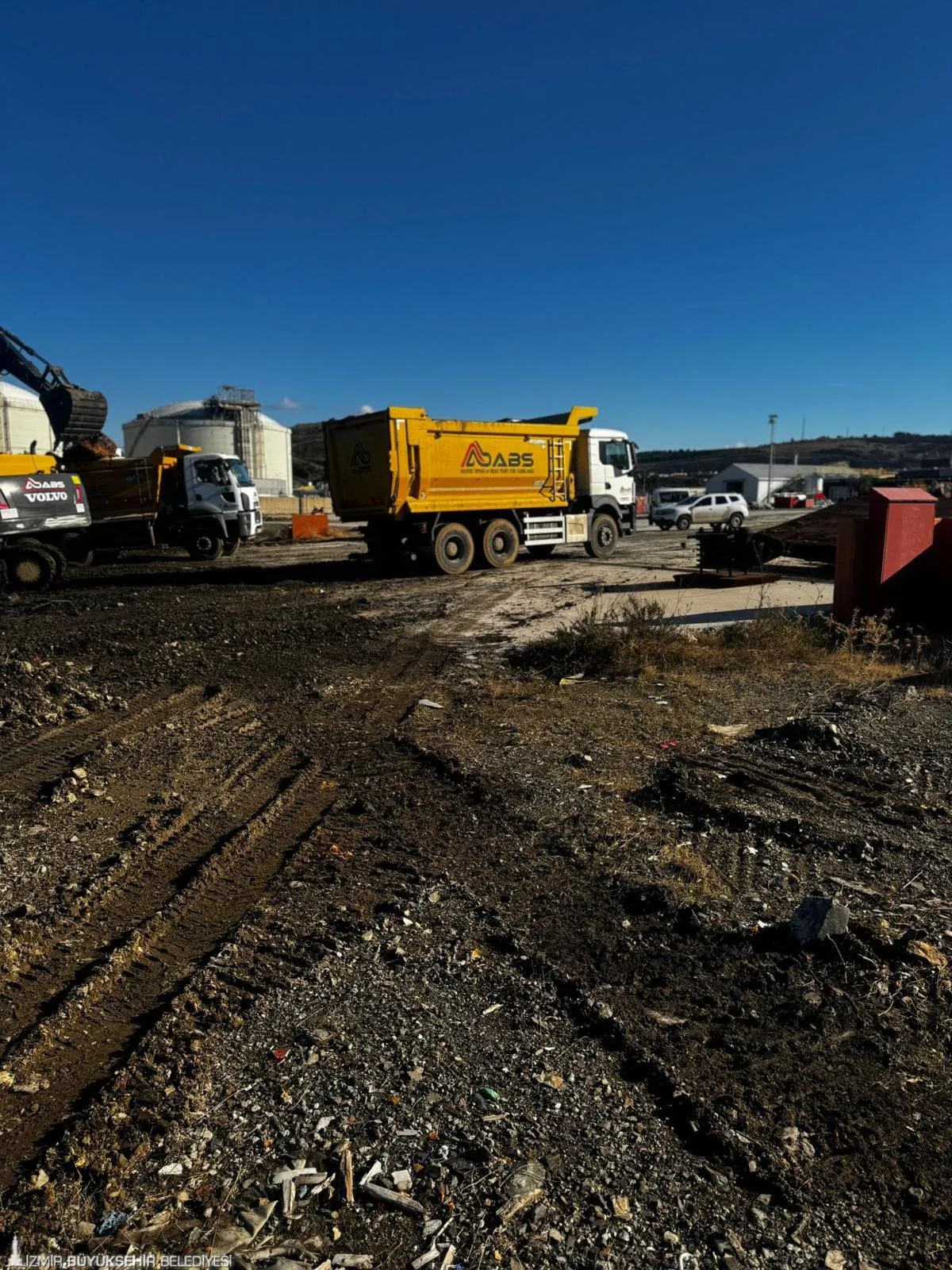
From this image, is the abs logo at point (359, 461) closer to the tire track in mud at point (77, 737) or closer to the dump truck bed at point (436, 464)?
the dump truck bed at point (436, 464)

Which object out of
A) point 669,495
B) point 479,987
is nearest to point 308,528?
point 479,987

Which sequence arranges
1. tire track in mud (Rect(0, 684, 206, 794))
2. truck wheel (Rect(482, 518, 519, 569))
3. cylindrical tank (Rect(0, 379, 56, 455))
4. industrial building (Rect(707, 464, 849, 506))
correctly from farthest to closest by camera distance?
industrial building (Rect(707, 464, 849, 506)) → cylindrical tank (Rect(0, 379, 56, 455)) → truck wheel (Rect(482, 518, 519, 569)) → tire track in mud (Rect(0, 684, 206, 794))

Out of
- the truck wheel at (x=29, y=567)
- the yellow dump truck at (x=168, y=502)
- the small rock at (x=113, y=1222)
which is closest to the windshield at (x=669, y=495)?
the yellow dump truck at (x=168, y=502)

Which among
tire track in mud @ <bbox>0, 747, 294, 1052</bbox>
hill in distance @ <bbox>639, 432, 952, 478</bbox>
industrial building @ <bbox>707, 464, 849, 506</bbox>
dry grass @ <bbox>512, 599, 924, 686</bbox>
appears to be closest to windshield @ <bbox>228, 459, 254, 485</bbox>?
dry grass @ <bbox>512, 599, 924, 686</bbox>

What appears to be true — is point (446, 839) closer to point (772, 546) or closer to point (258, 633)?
point (258, 633)

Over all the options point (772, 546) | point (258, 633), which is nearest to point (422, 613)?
point (258, 633)

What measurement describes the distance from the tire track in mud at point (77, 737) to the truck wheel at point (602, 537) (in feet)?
48.4

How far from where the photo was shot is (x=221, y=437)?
2152 inches

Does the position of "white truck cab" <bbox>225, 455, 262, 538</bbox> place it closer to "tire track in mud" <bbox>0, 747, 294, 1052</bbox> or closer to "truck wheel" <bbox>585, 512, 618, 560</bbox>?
"truck wheel" <bbox>585, 512, 618, 560</bbox>

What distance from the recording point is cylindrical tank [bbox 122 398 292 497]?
5203cm

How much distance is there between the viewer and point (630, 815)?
5.09m

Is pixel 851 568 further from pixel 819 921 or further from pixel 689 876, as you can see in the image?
pixel 819 921

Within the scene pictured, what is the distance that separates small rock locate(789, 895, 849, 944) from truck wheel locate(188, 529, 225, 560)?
20793 millimetres

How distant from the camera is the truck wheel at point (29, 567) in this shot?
16.3 m
